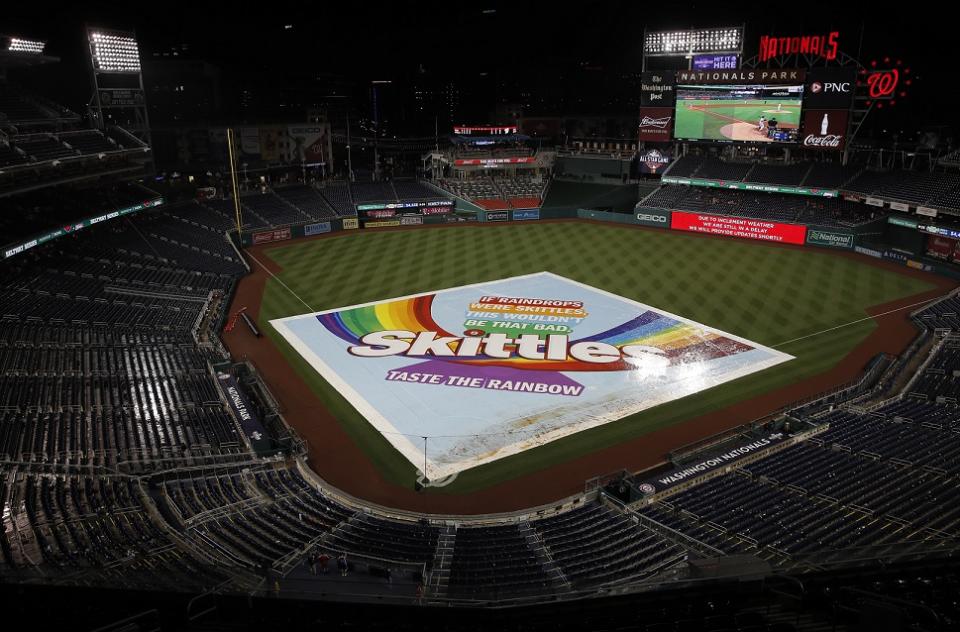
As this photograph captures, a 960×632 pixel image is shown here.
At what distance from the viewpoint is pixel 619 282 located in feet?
127

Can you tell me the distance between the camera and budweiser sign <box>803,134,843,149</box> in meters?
45.7

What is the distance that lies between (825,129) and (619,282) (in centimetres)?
2130

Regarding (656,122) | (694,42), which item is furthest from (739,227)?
(694,42)

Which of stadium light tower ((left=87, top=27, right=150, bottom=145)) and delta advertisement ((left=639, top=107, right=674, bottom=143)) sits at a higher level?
stadium light tower ((left=87, top=27, right=150, bottom=145))

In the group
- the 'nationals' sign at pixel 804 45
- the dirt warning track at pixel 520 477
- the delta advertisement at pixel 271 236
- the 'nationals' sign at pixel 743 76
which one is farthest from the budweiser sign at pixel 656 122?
the delta advertisement at pixel 271 236

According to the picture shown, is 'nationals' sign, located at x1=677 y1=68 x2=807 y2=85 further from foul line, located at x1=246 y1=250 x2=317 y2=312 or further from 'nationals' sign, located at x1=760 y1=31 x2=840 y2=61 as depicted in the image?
foul line, located at x1=246 y1=250 x2=317 y2=312

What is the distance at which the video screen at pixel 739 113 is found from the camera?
47375mm

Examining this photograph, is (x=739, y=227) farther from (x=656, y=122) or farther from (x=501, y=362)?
(x=501, y=362)

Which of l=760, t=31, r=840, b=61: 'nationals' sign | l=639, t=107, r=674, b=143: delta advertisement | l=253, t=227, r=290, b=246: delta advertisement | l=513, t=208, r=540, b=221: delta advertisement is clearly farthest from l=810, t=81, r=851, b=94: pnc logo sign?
l=253, t=227, r=290, b=246: delta advertisement

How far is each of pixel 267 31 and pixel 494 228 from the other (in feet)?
103

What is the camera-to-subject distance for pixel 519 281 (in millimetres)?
39406

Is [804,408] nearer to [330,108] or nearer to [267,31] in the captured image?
[267,31]

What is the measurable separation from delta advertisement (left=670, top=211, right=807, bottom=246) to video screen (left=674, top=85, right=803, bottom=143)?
20.3ft

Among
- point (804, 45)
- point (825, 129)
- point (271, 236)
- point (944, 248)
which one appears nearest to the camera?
point (944, 248)
